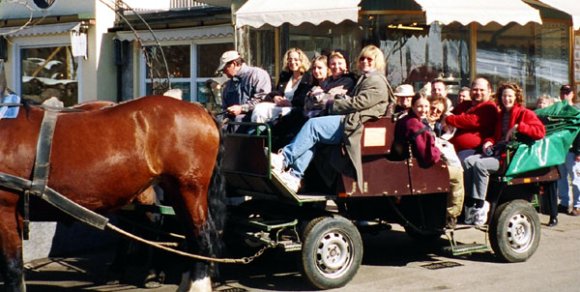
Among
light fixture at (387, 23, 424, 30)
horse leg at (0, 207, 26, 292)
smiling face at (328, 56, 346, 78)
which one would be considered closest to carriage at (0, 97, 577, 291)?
horse leg at (0, 207, 26, 292)

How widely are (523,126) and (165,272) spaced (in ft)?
11.6

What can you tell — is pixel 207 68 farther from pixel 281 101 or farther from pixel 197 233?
pixel 197 233

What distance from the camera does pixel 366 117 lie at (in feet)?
23.4

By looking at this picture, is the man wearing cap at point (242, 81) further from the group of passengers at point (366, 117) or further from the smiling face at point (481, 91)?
the smiling face at point (481, 91)

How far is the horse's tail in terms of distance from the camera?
6785 mm

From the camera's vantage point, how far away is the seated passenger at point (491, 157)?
7.91 meters

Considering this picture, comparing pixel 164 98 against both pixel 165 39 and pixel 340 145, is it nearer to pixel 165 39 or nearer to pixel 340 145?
pixel 340 145

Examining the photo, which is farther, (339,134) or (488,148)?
(488,148)

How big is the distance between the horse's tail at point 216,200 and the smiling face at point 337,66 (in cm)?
133

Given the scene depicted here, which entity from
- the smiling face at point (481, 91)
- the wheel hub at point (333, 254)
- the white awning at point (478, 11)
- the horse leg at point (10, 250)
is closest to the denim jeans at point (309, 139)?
the wheel hub at point (333, 254)

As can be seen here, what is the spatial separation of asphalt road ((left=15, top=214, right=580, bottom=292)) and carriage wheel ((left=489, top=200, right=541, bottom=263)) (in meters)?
0.12

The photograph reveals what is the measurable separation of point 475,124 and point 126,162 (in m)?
3.67

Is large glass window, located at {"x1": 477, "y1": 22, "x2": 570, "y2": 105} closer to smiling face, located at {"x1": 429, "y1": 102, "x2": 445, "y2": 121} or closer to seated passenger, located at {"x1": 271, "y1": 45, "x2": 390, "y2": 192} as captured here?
smiling face, located at {"x1": 429, "y1": 102, "x2": 445, "y2": 121}

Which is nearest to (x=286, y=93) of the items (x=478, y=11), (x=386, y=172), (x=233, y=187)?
(x=233, y=187)
